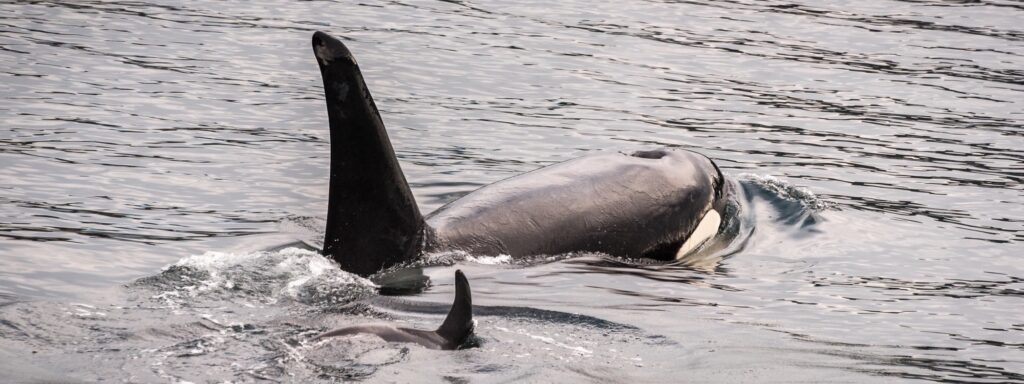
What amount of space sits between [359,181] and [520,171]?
4843 millimetres

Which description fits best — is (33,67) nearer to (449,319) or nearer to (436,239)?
(436,239)

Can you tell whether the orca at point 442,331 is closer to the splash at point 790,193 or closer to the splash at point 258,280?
the splash at point 258,280

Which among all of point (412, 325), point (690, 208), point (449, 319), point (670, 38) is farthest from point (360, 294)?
point (670, 38)

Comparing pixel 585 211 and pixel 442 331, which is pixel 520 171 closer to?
pixel 585 211

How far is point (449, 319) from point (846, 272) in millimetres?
4106

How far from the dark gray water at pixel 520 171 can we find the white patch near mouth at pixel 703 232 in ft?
0.76

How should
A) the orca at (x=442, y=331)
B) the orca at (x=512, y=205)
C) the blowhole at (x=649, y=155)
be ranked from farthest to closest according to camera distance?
the blowhole at (x=649, y=155) < the orca at (x=512, y=205) < the orca at (x=442, y=331)

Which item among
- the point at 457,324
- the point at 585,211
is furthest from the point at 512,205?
the point at 457,324

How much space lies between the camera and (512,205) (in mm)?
8391

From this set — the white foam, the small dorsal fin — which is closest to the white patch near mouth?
the white foam

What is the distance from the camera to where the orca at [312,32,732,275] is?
707 cm

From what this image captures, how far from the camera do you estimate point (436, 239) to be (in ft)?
25.5

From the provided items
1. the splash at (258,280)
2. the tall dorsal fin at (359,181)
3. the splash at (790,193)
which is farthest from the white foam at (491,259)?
the splash at (790,193)

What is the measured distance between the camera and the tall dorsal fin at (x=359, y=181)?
6.94 meters
